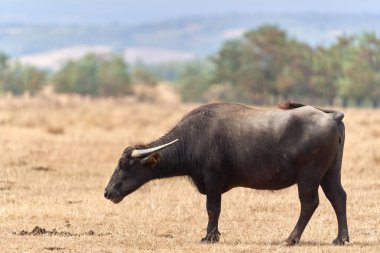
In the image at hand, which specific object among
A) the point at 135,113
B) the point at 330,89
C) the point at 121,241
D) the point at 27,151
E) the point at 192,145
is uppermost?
the point at 192,145

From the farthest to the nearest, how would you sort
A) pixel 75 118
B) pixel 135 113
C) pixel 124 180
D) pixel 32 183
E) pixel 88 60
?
pixel 88 60 → pixel 135 113 → pixel 75 118 → pixel 32 183 → pixel 124 180

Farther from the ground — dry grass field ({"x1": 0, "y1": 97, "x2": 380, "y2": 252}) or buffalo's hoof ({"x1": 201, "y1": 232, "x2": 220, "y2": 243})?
buffalo's hoof ({"x1": 201, "y1": 232, "x2": 220, "y2": 243})

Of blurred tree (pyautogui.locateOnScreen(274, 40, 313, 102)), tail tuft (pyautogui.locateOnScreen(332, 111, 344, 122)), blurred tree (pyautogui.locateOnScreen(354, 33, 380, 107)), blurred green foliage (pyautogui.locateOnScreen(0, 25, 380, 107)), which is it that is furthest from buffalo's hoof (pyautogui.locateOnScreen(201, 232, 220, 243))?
blurred tree (pyautogui.locateOnScreen(354, 33, 380, 107))

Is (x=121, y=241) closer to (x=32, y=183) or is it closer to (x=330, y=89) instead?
(x=32, y=183)

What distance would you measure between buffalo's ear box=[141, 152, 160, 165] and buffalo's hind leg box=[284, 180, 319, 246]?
6.36 feet

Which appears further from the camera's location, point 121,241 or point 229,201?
point 229,201

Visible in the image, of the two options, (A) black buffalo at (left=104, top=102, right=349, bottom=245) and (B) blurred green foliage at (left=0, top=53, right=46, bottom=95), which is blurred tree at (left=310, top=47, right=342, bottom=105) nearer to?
(B) blurred green foliage at (left=0, top=53, right=46, bottom=95)

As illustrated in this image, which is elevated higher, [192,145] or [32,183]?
[192,145]

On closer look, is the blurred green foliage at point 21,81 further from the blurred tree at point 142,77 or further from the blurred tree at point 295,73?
the blurred tree at point 295,73

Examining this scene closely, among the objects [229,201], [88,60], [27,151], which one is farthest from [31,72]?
[229,201]

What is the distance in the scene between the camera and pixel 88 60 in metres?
109

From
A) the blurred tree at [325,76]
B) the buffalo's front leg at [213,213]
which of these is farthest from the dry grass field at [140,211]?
the blurred tree at [325,76]

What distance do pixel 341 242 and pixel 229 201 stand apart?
15.0ft

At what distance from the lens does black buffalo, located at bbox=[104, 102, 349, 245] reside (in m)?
11.2
